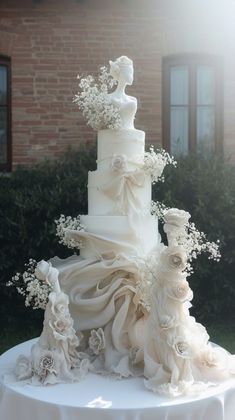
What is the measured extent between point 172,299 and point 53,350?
85cm

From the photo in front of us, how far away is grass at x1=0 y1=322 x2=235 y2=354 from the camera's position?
21.0 feet

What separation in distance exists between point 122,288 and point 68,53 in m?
5.11

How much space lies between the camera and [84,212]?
6781 millimetres

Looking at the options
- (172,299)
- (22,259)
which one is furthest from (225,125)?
(172,299)

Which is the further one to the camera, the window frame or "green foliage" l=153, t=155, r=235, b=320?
the window frame

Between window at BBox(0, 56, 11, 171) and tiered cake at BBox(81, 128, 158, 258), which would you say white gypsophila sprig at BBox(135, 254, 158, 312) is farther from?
window at BBox(0, 56, 11, 171)

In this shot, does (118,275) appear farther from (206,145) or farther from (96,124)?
(206,145)

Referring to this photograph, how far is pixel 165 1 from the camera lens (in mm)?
7977

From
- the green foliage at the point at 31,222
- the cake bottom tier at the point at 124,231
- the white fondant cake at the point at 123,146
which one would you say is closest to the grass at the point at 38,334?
the green foliage at the point at 31,222

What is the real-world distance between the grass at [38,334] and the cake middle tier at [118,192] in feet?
9.92

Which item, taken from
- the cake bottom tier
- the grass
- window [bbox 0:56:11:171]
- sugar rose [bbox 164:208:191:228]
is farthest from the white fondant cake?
window [bbox 0:56:11:171]

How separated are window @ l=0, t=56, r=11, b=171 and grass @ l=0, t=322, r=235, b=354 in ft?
8.34

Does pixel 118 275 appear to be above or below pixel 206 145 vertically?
below

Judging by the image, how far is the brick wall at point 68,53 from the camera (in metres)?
7.86
